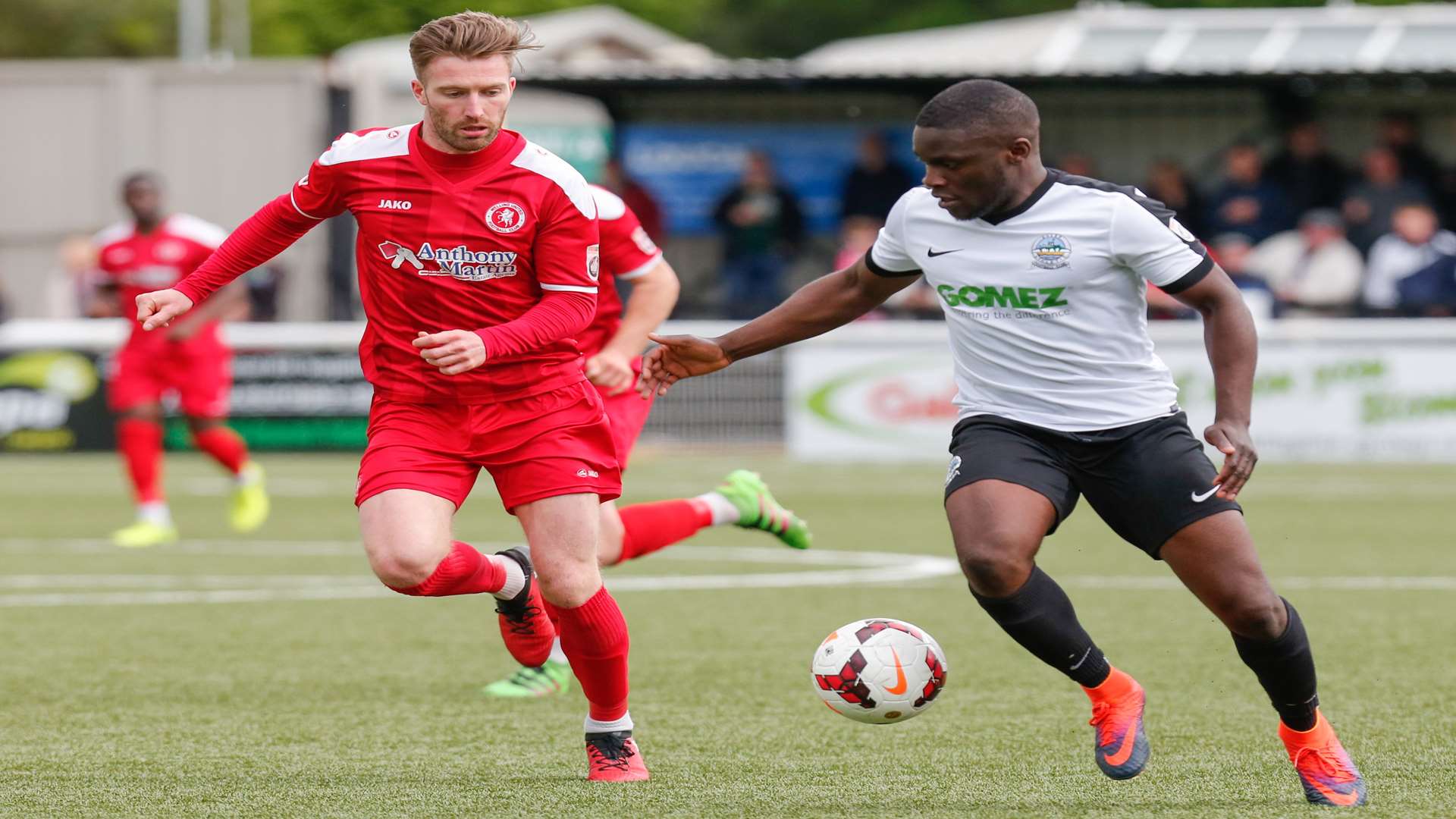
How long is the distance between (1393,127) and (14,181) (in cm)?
1705

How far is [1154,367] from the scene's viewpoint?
17.8ft

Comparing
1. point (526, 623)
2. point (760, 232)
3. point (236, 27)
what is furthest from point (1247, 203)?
point (236, 27)

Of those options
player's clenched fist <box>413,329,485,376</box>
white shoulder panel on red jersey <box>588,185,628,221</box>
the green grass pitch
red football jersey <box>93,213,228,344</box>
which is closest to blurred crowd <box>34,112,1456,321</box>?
red football jersey <box>93,213,228,344</box>

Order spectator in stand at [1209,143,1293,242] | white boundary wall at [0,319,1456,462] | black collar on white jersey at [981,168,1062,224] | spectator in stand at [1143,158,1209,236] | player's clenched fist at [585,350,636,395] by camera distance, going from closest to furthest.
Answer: black collar on white jersey at [981,168,1062,224], player's clenched fist at [585,350,636,395], white boundary wall at [0,319,1456,462], spectator in stand at [1143,158,1209,236], spectator in stand at [1209,143,1293,242]

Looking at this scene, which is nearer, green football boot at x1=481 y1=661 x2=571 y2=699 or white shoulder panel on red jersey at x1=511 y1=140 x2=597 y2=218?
white shoulder panel on red jersey at x1=511 y1=140 x2=597 y2=218

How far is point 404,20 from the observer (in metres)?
53.5

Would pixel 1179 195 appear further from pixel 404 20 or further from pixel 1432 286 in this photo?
pixel 404 20

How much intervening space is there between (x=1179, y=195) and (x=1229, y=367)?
13921 mm

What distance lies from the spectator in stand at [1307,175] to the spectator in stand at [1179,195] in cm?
92

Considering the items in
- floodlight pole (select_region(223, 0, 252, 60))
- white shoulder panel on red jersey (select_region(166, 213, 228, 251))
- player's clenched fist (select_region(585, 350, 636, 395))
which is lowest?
floodlight pole (select_region(223, 0, 252, 60))

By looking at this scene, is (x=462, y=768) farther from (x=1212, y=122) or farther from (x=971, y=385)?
(x=1212, y=122)

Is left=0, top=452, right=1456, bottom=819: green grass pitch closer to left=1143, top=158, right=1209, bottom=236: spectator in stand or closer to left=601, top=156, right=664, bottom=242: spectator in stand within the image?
left=1143, top=158, right=1209, bottom=236: spectator in stand

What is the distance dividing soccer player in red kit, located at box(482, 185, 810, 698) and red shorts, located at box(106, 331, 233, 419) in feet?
17.4

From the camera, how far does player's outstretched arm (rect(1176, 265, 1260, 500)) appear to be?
488cm
